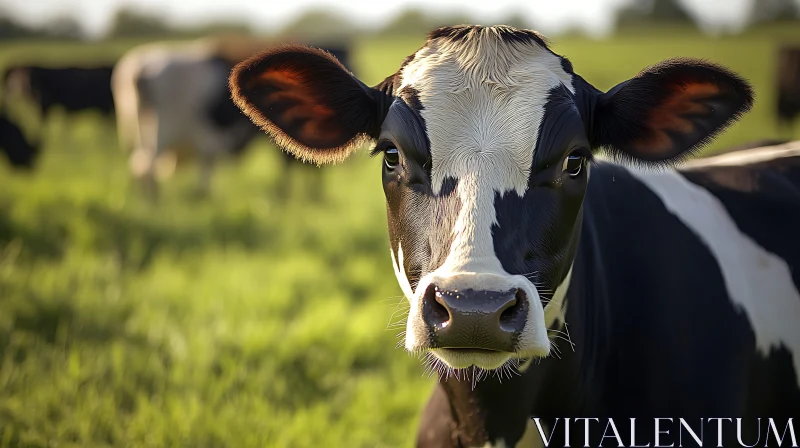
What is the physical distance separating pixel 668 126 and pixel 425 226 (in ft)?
3.08

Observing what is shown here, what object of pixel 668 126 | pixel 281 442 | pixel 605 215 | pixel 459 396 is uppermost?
pixel 668 126

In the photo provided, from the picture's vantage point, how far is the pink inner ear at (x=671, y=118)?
2.35 m

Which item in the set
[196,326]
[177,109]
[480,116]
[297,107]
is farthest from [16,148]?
[480,116]

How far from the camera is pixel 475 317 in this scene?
1.76 m

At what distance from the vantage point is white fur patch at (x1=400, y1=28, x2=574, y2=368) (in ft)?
6.08

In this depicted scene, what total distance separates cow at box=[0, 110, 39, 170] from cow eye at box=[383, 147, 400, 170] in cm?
1140

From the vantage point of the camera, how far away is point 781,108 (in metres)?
17.3

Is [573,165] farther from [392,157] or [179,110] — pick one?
[179,110]

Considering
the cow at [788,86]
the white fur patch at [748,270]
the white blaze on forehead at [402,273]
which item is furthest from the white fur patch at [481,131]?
the cow at [788,86]

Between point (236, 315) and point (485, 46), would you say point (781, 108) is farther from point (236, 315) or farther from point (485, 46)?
point (485, 46)

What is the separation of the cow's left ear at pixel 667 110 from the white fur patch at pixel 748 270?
1.37 ft

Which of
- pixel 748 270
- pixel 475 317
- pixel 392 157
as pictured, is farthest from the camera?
pixel 748 270

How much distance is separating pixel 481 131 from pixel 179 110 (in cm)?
995

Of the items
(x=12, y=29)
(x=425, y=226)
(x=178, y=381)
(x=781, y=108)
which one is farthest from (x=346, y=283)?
(x=781, y=108)
